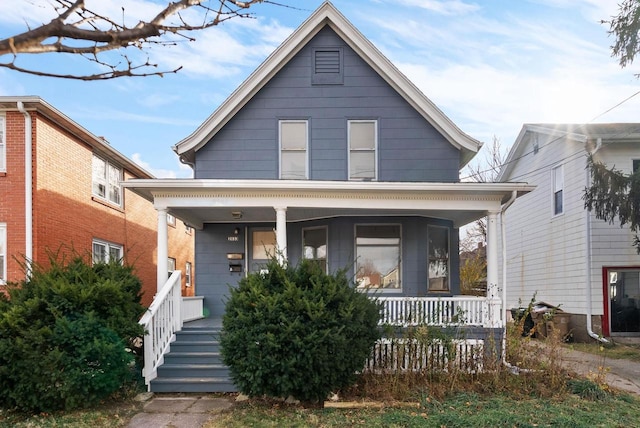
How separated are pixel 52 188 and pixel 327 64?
7.19 m

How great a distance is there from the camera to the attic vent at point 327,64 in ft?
34.0

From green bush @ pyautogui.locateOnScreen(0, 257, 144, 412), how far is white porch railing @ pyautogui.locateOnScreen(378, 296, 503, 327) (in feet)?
14.0

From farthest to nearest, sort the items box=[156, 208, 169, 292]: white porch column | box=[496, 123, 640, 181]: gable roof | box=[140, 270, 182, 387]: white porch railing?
box=[496, 123, 640, 181]: gable roof, box=[156, 208, 169, 292]: white porch column, box=[140, 270, 182, 387]: white porch railing

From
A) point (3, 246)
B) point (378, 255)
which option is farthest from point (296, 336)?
point (3, 246)

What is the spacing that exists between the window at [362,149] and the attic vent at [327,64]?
3.76ft

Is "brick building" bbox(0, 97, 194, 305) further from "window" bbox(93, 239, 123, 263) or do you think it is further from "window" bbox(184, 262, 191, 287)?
"window" bbox(184, 262, 191, 287)

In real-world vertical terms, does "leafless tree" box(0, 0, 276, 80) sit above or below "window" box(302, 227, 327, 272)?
above

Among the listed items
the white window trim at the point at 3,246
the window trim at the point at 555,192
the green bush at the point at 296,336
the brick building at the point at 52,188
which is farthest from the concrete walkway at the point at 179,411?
the window trim at the point at 555,192

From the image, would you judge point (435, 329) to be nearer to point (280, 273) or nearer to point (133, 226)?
point (280, 273)

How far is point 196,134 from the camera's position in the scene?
1001cm

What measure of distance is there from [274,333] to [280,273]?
0.87 metres

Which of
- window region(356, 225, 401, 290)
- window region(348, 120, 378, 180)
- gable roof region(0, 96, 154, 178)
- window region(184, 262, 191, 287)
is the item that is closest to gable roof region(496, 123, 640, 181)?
window region(348, 120, 378, 180)

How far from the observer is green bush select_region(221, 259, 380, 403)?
231 inches

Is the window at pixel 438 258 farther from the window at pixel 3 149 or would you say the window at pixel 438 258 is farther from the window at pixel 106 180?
the window at pixel 3 149
